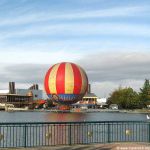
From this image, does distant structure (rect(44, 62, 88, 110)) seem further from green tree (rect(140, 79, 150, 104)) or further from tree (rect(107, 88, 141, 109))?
tree (rect(107, 88, 141, 109))

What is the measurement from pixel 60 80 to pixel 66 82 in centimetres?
174

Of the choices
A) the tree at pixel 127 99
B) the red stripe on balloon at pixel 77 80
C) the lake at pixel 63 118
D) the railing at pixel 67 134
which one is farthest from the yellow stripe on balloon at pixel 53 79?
the railing at pixel 67 134

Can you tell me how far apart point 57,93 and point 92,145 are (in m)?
84.7

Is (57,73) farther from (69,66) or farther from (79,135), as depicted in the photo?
(79,135)

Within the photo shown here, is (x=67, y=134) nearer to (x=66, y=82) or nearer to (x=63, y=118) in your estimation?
(x=63, y=118)

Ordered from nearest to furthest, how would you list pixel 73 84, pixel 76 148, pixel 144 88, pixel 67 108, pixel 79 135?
pixel 76 148
pixel 79 135
pixel 73 84
pixel 67 108
pixel 144 88

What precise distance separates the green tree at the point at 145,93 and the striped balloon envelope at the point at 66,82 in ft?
168

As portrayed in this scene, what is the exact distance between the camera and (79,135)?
26641 millimetres

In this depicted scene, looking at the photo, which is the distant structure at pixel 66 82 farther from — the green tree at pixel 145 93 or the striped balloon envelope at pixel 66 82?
the green tree at pixel 145 93

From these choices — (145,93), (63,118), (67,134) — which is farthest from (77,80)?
(67,134)

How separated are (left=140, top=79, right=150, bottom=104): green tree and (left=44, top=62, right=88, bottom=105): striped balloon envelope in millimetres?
51164

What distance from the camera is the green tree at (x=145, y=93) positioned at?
508 ft

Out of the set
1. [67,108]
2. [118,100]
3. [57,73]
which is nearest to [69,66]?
[57,73]

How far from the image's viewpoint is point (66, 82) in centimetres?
10575
